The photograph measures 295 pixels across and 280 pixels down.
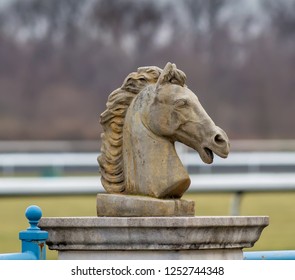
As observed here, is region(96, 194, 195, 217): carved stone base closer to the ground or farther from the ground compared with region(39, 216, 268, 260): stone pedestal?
farther from the ground

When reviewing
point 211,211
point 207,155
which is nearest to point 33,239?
point 207,155

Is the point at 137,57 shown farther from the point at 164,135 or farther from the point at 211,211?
the point at 164,135

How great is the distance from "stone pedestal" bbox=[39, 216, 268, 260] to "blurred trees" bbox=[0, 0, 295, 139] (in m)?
32.3

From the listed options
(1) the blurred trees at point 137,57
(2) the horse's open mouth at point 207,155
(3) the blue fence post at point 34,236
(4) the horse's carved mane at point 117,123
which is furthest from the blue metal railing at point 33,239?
(1) the blurred trees at point 137,57

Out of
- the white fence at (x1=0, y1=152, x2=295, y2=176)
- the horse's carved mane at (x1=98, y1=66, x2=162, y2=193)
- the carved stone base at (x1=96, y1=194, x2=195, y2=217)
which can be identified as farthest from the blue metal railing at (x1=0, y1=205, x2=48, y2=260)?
the white fence at (x1=0, y1=152, x2=295, y2=176)

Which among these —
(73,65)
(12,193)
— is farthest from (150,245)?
(73,65)

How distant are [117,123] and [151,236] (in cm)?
73

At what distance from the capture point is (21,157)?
87.9ft

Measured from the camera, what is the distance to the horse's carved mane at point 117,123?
661 centimetres

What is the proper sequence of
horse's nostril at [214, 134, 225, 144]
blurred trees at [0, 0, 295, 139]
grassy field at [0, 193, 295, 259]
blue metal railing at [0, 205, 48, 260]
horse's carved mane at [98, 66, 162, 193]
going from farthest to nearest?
1. blurred trees at [0, 0, 295, 139]
2. grassy field at [0, 193, 295, 259]
3. horse's carved mane at [98, 66, 162, 193]
4. horse's nostril at [214, 134, 225, 144]
5. blue metal railing at [0, 205, 48, 260]

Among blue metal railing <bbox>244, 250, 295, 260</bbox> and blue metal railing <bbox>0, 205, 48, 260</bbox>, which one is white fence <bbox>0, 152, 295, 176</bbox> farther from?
blue metal railing <bbox>0, 205, 48, 260</bbox>

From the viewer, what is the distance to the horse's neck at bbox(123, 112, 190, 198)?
6.42m

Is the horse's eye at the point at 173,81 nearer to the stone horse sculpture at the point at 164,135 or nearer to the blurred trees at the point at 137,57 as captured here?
the stone horse sculpture at the point at 164,135

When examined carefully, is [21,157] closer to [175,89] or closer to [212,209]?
[212,209]
